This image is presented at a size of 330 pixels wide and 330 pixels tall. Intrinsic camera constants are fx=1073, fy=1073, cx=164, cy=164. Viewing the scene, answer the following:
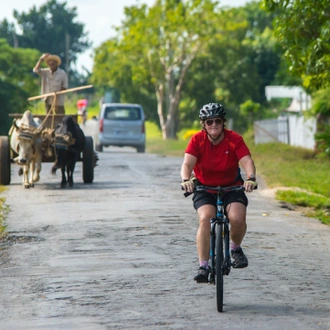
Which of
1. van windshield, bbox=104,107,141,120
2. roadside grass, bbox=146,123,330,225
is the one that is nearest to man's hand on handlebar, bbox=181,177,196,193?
roadside grass, bbox=146,123,330,225

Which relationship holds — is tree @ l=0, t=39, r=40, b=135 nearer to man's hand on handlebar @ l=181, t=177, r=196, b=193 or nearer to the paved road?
the paved road

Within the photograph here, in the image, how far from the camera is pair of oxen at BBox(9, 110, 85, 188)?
20.0 m

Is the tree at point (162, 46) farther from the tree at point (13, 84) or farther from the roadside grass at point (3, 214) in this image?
the roadside grass at point (3, 214)

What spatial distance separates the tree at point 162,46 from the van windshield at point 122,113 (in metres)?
22.3

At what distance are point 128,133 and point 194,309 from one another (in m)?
30.9

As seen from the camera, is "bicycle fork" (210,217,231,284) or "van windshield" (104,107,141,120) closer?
"bicycle fork" (210,217,231,284)

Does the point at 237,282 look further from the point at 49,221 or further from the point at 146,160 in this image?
the point at 146,160

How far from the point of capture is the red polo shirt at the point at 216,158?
9266 millimetres

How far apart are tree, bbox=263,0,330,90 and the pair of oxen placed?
4.34 m

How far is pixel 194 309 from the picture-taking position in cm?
864

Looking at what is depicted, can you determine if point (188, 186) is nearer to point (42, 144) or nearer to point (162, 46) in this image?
point (42, 144)

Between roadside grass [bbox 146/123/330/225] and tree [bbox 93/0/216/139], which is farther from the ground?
tree [bbox 93/0/216/139]

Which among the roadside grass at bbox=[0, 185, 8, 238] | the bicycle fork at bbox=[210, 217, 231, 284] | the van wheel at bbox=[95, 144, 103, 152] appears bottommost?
the roadside grass at bbox=[0, 185, 8, 238]

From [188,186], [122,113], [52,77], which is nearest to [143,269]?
[188,186]
